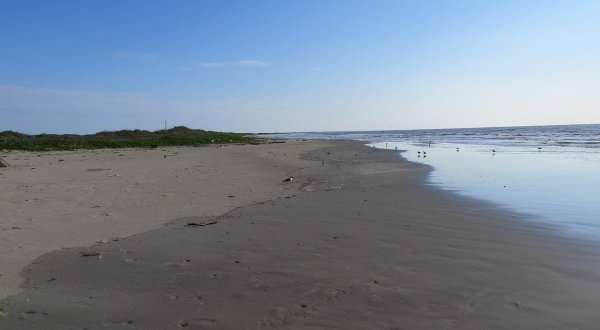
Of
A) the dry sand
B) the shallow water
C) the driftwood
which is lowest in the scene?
the shallow water

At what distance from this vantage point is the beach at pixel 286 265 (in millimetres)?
4000

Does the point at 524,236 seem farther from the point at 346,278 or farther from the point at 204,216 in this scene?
the point at 204,216

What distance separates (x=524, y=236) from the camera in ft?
22.1

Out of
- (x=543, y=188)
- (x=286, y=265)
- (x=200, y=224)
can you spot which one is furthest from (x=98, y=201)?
(x=543, y=188)

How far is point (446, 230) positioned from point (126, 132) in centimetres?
5310

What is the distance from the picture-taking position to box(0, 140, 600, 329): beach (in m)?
4.00

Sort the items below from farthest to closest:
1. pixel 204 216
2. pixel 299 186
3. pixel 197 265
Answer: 1. pixel 299 186
2. pixel 204 216
3. pixel 197 265

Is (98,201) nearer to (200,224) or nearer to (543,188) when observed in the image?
(200,224)

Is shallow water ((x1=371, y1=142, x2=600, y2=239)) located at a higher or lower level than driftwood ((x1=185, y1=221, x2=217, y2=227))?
lower

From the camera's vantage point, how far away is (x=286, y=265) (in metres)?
5.42

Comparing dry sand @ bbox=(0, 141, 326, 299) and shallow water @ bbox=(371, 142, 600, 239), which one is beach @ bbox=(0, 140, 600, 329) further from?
shallow water @ bbox=(371, 142, 600, 239)

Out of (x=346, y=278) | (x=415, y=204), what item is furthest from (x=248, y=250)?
(x=415, y=204)

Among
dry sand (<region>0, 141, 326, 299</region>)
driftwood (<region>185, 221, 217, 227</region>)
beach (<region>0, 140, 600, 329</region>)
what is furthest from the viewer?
driftwood (<region>185, 221, 217, 227</region>)

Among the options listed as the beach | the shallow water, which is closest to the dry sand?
the beach
